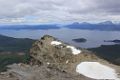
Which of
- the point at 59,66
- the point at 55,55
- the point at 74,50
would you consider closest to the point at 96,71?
the point at 59,66

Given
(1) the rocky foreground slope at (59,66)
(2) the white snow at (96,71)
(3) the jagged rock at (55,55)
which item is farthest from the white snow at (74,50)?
(2) the white snow at (96,71)

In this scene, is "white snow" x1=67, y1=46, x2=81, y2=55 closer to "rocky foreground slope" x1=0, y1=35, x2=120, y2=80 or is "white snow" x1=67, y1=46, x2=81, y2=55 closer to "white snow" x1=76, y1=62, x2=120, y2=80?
"rocky foreground slope" x1=0, y1=35, x2=120, y2=80

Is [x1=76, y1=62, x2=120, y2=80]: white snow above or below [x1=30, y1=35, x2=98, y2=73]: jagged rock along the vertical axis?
below

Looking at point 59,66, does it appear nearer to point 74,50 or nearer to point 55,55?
point 55,55

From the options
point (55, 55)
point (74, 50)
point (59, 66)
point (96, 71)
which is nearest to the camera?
point (96, 71)

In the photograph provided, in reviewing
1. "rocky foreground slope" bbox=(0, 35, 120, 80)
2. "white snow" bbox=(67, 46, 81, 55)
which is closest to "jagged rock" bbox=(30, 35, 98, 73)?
"rocky foreground slope" bbox=(0, 35, 120, 80)

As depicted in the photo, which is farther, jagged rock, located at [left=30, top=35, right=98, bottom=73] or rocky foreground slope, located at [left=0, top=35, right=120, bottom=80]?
jagged rock, located at [left=30, top=35, right=98, bottom=73]

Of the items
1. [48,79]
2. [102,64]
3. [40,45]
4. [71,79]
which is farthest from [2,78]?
[102,64]
